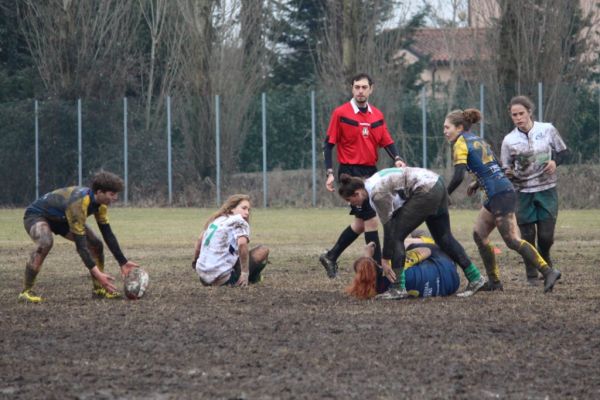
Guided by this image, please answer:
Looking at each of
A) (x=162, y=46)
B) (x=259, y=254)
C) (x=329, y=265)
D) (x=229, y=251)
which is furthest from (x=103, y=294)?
(x=162, y=46)

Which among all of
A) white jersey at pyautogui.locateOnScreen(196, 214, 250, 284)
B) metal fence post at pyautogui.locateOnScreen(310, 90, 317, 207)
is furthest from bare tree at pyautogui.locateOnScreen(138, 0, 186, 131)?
white jersey at pyautogui.locateOnScreen(196, 214, 250, 284)

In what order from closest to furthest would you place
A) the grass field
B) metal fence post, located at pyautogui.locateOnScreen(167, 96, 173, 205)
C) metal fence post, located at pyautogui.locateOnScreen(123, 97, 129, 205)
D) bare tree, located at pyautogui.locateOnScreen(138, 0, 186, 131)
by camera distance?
the grass field
metal fence post, located at pyautogui.locateOnScreen(167, 96, 173, 205)
metal fence post, located at pyautogui.locateOnScreen(123, 97, 129, 205)
bare tree, located at pyautogui.locateOnScreen(138, 0, 186, 131)

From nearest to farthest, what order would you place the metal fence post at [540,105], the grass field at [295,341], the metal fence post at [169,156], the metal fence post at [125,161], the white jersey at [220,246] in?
the grass field at [295,341] < the white jersey at [220,246] < the metal fence post at [540,105] < the metal fence post at [169,156] < the metal fence post at [125,161]

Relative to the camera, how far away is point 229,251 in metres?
11.4

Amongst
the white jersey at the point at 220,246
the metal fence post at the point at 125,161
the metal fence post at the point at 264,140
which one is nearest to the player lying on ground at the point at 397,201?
the white jersey at the point at 220,246

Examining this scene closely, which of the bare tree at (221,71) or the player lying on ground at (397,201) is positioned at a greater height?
the bare tree at (221,71)

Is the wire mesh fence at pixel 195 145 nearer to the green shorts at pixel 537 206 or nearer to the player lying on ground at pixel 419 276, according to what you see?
A: the green shorts at pixel 537 206

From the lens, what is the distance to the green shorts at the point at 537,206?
11680 millimetres

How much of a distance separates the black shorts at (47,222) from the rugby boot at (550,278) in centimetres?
420

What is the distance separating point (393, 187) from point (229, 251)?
213cm

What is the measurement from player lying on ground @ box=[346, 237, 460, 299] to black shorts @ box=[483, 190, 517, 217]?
0.59 meters

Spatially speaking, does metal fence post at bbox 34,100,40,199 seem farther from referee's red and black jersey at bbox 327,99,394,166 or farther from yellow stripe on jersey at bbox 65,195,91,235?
yellow stripe on jersey at bbox 65,195,91,235

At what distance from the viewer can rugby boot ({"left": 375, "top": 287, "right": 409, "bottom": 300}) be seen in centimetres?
1025

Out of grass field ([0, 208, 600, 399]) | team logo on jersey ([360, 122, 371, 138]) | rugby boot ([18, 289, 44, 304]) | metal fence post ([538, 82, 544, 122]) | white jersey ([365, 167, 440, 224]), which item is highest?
metal fence post ([538, 82, 544, 122])
